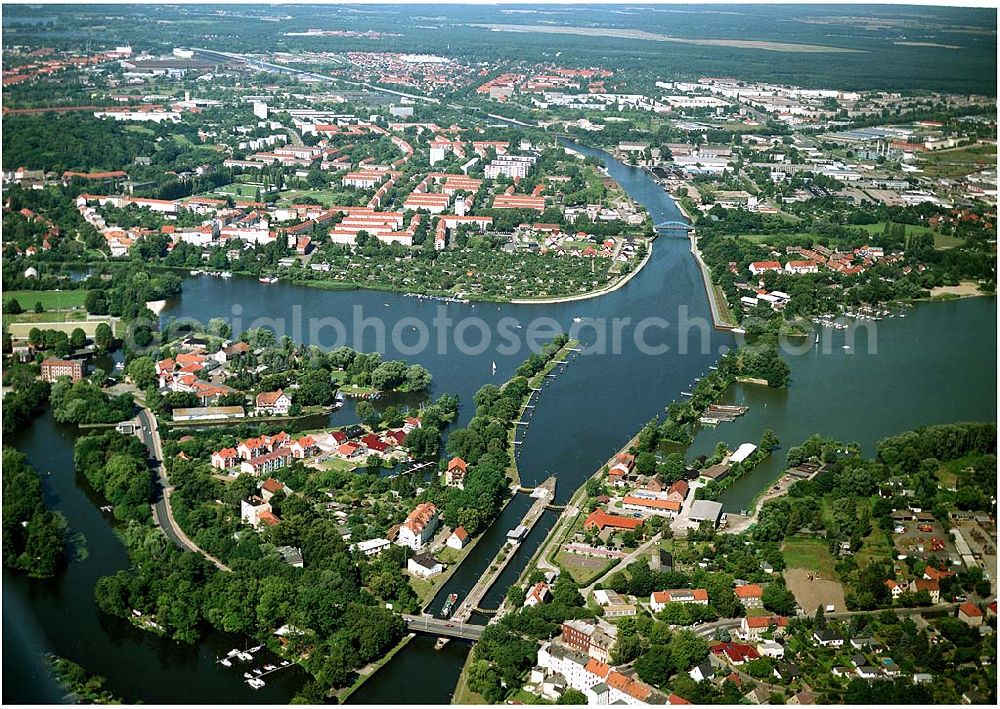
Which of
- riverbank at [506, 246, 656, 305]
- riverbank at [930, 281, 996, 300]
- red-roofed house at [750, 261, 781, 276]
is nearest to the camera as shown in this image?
riverbank at [506, 246, 656, 305]

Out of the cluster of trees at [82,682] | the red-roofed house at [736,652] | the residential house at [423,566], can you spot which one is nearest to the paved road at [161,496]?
the residential house at [423,566]

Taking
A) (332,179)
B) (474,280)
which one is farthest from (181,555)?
(332,179)

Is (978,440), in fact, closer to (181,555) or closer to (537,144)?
(181,555)

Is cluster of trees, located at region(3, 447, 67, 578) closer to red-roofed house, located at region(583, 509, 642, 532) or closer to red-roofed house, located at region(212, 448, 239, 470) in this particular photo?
red-roofed house, located at region(212, 448, 239, 470)

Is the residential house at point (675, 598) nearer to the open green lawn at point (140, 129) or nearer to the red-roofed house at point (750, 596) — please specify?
the red-roofed house at point (750, 596)

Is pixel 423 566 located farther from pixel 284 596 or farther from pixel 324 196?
pixel 324 196

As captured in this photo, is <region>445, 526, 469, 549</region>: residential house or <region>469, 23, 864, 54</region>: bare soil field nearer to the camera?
<region>445, 526, 469, 549</region>: residential house

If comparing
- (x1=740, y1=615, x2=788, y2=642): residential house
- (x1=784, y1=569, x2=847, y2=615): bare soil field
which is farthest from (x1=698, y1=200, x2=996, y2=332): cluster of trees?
(x1=740, y1=615, x2=788, y2=642): residential house
